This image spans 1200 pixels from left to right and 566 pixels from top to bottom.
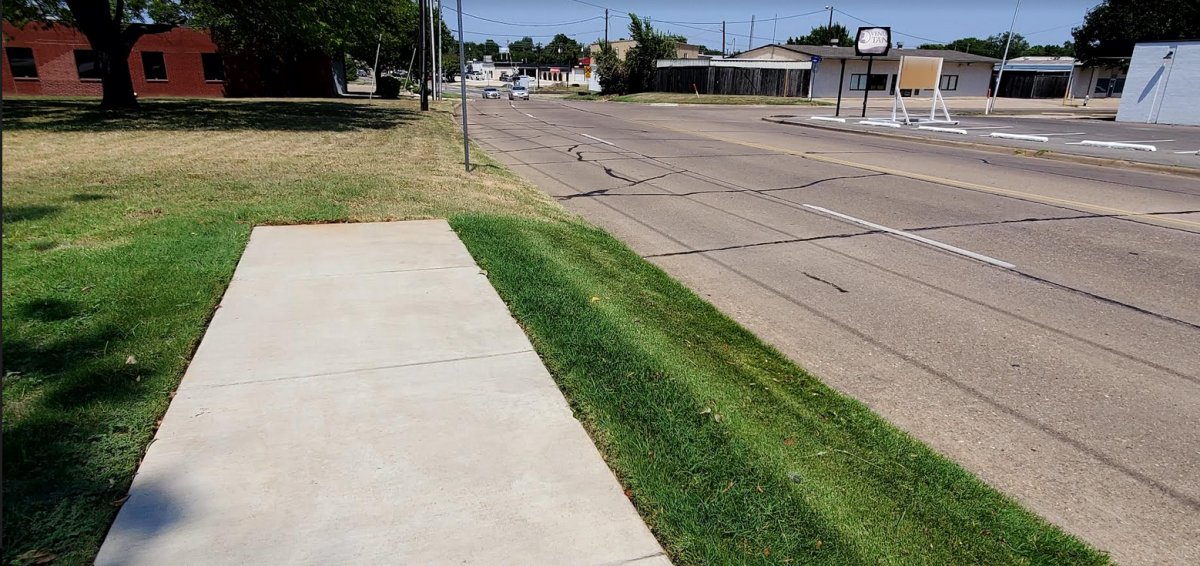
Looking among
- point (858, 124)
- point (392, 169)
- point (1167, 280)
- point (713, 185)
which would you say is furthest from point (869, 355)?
point (858, 124)

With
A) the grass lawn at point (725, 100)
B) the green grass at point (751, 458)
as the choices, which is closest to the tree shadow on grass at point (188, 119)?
the green grass at point (751, 458)

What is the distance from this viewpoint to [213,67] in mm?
38406

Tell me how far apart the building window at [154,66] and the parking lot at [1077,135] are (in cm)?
3218

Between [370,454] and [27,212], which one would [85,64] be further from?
[370,454]

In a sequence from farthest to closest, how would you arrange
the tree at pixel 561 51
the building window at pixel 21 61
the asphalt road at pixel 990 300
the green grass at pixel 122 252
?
the tree at pixel 561 51 < the building window at pixel 21 61 < the asphalt road at pixel 990 300 < the green grass at pixel 122 252

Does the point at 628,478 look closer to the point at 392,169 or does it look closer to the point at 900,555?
the point at 900,555

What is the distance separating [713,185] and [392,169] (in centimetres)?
514

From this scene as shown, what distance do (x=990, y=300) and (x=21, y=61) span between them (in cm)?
4512

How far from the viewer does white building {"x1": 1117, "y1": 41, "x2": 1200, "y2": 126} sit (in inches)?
1146

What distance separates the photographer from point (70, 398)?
349cm

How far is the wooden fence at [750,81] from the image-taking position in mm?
54062

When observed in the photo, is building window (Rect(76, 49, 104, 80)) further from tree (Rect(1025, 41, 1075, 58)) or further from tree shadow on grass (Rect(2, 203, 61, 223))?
tree (Rect(1025, 41, 1075, 58))

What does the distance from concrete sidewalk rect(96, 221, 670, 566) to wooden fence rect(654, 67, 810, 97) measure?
52551 mm

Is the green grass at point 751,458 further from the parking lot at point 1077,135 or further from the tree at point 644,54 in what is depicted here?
the tree at point 644,54
